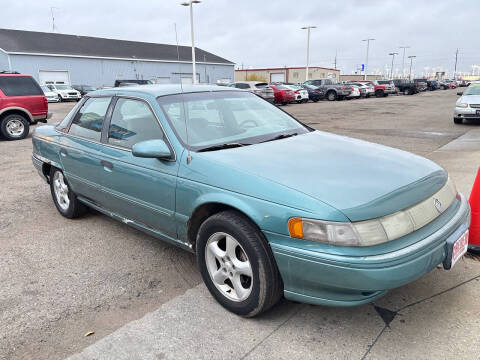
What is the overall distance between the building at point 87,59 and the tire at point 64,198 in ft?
98.6

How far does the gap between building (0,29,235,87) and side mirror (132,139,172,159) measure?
3192cm

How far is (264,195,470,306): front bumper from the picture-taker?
2.21 meters

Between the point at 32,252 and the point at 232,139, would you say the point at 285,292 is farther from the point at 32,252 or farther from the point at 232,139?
the point at 32,252

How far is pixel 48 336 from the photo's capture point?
264 cm

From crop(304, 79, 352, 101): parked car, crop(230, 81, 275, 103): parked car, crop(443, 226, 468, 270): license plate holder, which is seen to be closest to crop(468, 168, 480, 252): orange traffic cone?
crop(443, 226, 468, 270): license plate holder

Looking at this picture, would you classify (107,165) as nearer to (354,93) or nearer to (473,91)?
(473,91)

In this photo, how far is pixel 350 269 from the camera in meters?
2.20

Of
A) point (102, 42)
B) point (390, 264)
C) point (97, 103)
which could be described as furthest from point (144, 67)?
point (390, 264)

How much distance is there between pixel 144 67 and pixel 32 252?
42562mm

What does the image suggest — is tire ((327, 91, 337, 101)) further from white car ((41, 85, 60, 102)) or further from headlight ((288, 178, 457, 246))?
headlight ((288, 178, 457, 246))

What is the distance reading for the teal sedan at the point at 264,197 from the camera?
7.48ft

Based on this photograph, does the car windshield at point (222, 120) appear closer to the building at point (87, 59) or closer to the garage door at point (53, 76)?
the building at point (87, 59)

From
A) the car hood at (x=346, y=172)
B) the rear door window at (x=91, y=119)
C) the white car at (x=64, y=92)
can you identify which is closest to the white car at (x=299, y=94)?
the white car at (x=64, y=92)

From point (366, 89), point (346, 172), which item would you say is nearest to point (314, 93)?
point (366, 89)
